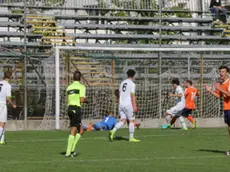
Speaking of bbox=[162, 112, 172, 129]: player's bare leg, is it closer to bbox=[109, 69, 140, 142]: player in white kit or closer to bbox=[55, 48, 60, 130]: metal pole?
bbox=[55, 48, 60, 130]: metal pole

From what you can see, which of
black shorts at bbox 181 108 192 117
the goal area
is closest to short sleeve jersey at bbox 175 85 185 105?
black shorts at bbox 181 108 192 117

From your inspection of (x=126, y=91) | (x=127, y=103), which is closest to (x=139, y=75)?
(x=127, y=103)

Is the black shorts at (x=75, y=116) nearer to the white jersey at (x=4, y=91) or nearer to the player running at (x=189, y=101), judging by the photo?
the white jersey at (x=4, y=91)

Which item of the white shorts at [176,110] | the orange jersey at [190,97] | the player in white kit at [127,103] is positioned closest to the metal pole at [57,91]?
the white shorts at [176,110]

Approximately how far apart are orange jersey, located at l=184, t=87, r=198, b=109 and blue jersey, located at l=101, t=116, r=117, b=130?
3.29 m

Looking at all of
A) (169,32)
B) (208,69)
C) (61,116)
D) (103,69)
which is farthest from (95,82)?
(169,32)

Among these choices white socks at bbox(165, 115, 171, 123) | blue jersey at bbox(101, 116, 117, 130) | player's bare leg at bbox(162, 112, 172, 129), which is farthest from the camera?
white socks at bbox(165, 115, 171, 123)

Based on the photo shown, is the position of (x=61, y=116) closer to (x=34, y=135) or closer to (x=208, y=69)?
(x=34, y=135)

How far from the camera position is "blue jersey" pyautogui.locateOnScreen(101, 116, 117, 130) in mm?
28609

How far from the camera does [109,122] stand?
28.7 meters

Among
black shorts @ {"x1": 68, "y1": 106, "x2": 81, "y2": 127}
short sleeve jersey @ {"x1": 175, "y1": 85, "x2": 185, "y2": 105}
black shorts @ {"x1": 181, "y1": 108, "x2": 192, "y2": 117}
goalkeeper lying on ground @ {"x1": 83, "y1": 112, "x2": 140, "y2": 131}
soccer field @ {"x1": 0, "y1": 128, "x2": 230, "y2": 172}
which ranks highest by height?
short sleeve jersey @ {"x1": 175, "y1": 85, "x2": 185, "y2": 105}

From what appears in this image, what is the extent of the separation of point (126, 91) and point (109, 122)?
257 inches

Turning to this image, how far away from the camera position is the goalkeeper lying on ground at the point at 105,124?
28625 mm

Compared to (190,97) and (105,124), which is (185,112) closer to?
(190,97)
